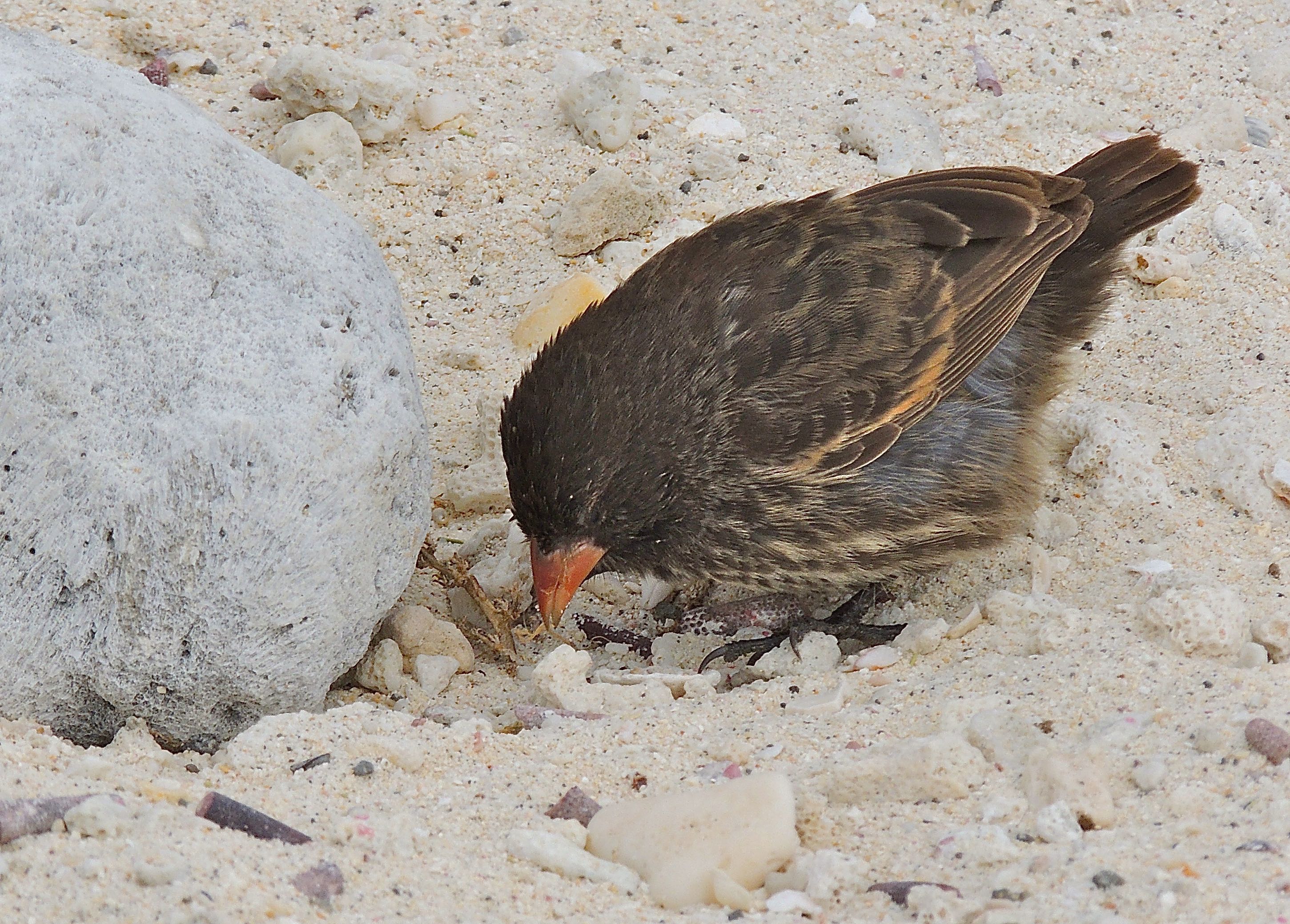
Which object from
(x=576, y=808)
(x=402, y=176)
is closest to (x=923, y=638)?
(x=576, y=808)

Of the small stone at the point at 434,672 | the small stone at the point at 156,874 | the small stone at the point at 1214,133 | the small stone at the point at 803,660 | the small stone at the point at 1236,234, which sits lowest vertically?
the small stone at the point at 434,672

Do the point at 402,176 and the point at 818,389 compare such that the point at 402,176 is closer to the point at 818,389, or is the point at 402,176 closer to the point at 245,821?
the point at 818,389

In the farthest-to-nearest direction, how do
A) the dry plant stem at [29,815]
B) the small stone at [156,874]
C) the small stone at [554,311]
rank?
the small stone at [554,311]
the dry plant stem at [29,815]
the small stone at [156,874]

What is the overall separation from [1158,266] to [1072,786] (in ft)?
9.87

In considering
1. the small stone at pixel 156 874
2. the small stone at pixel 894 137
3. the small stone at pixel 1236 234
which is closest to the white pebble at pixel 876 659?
the small stone at pixel 156 874

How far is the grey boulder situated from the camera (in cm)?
328

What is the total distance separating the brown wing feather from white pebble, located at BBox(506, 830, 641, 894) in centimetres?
155

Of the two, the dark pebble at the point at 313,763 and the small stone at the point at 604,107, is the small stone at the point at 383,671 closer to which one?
the dark pebble at the point at 313,763

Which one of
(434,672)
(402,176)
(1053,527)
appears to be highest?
(402,176)

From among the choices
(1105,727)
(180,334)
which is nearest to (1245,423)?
(1105,727)

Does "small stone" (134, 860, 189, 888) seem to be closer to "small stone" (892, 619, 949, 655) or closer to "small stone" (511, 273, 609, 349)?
"small stone" (892, 619, 949, 655)

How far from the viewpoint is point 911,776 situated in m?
3.00

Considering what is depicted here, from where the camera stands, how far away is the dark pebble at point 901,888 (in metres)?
2.60

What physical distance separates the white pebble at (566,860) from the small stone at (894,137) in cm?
354
